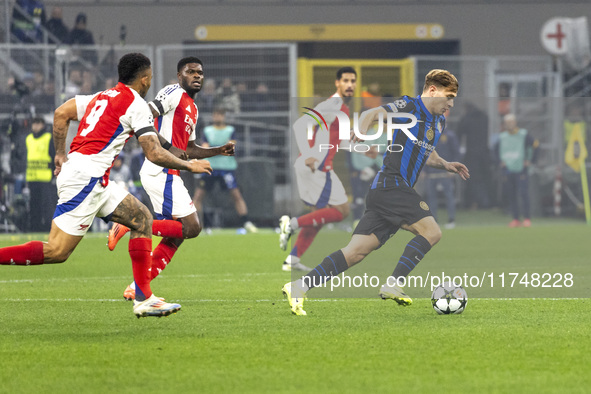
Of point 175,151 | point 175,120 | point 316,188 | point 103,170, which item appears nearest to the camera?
point 103,170

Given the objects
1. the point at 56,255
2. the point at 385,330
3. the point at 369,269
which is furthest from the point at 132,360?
the point at 369,269

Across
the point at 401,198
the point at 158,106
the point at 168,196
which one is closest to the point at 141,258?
the point at 168,196

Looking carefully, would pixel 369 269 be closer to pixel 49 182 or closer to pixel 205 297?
pixel 205 297

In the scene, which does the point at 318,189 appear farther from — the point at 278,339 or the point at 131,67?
the point at 278,339

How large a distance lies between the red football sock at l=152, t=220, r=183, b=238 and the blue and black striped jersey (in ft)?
5.62

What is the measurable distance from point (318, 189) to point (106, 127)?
493cm

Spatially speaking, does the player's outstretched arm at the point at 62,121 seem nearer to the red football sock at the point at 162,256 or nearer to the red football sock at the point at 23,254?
the red football sock at the point at 23,254

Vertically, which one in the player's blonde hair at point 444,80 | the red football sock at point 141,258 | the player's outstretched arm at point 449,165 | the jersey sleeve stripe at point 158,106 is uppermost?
the player's blonde hair at point 444,80

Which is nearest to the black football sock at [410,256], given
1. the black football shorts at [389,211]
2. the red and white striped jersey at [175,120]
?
the black football shorts at [389,211]

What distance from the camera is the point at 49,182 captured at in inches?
714

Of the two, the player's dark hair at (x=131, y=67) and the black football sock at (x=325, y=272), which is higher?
the player's dark hair at (x=131, y=67)

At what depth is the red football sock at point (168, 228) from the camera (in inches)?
343

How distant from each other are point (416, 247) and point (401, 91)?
1281 centimetres

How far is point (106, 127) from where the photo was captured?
7074 mm
